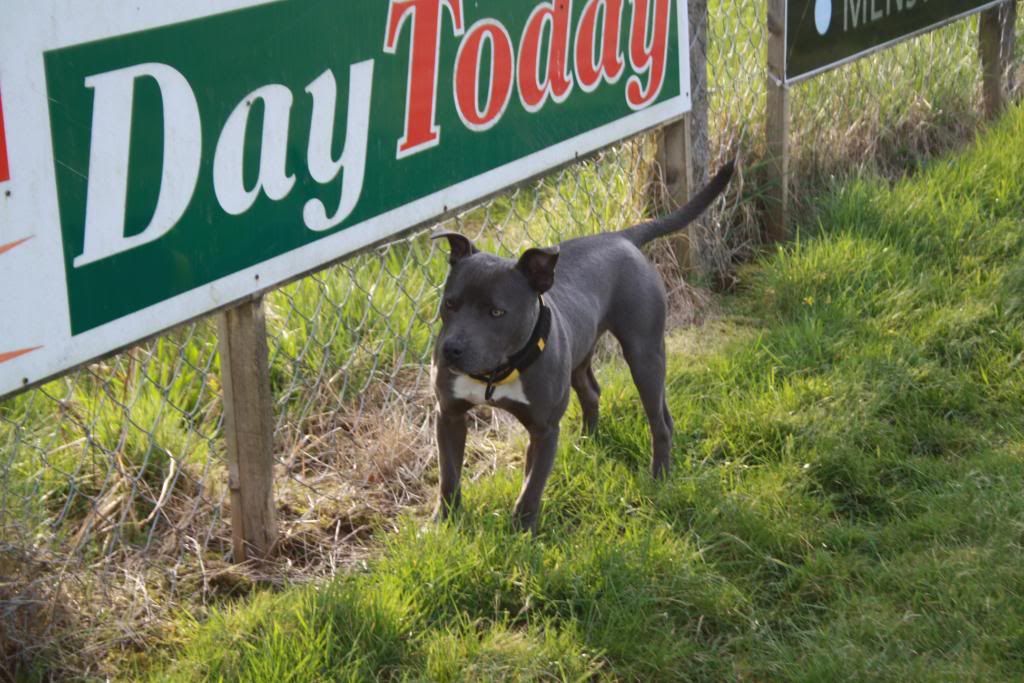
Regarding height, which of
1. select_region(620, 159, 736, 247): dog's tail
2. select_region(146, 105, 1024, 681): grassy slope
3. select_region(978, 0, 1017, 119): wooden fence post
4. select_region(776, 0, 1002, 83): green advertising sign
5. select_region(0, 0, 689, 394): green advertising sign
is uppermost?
select_region(0, 0, 689, 394): green advertising sign

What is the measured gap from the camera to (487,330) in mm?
3520

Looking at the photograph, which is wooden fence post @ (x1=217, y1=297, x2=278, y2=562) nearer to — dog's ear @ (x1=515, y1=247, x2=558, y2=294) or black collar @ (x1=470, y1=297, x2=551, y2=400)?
black collar @ (x1=470, y1=297, x2=551, y2=400)

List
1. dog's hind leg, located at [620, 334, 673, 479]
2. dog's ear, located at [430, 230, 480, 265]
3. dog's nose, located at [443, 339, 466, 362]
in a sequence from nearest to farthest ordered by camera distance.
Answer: dog's nose, located at [443, 339, 466, 362] < dog's ear, located at [430, 230, 480, 265] < dog's hind leg, located at [620, 334, 673, 479]

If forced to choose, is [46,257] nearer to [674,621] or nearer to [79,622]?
[79,622]

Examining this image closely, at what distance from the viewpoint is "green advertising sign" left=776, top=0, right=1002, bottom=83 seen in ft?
19.5

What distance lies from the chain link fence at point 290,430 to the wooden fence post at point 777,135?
78 mm

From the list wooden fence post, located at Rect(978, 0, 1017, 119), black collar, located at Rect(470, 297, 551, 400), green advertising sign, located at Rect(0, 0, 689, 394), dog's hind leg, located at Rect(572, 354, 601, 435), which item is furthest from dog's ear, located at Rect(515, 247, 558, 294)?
wooden fence post, located at Rect(978, 0, 1017, 119)

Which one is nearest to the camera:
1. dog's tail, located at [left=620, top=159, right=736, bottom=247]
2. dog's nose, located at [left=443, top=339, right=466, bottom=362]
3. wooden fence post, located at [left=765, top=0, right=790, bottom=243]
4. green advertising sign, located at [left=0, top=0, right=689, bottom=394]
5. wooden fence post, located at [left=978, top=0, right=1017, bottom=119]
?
green advertising sign, located at [left=0, top=0, right=689, bottom=394]

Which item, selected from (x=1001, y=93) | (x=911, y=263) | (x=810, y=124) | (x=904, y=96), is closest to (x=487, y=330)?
(x=911, y=263)

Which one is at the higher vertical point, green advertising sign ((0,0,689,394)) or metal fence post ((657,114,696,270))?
green advertising sign ((0,0,689,394))

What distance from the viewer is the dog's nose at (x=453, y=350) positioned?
345 centimetres

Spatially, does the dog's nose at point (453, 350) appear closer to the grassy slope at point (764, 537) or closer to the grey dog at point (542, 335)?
the grey dog at point (542, 335)

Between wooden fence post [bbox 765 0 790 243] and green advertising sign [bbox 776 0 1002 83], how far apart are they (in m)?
0.04

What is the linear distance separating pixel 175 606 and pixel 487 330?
3.65 ft
